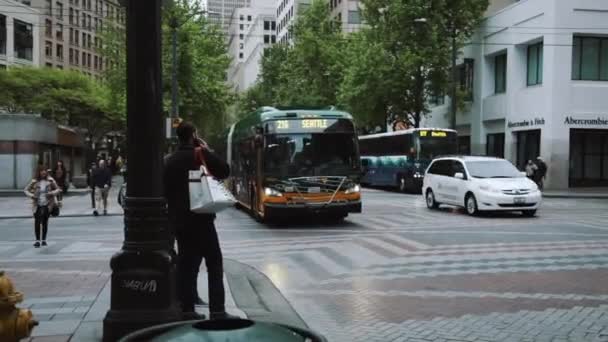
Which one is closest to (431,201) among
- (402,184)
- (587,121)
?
(402,184)

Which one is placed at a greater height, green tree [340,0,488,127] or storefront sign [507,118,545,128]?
green tree [340,0,488,127]

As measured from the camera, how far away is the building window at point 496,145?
3896cm

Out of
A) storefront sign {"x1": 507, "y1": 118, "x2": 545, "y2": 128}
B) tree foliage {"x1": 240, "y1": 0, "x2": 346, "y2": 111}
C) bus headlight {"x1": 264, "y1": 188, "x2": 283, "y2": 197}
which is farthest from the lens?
tree foliage {"x1": 240, "y1": 0, "x2": 346, "y2": 111}

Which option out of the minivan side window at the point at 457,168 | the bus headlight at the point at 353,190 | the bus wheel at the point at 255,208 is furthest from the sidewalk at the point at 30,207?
the minivan side window at the point at 457,168

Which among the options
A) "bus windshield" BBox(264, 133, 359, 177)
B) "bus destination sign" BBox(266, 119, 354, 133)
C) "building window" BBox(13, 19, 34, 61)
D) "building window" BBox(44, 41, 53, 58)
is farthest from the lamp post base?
"building window" BBox(44, 41, 53, 58)

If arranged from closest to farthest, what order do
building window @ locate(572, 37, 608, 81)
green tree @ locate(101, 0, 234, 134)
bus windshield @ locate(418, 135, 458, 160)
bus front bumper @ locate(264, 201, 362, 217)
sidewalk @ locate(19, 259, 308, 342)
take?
sidewalk @ locate(19, 259, 308, 342) → bus front bumper @ locate(264, 201, 362, 217) → bus windshield @ locate(418, 135, 458, 160) → building window @ locate(572, 37, 608, 81) → green tree @ locate(101, 0, 234, 134)

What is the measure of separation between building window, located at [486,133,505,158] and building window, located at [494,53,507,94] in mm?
2680

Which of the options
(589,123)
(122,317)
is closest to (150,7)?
(122,317)

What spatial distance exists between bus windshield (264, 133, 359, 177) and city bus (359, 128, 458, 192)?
15.9 m

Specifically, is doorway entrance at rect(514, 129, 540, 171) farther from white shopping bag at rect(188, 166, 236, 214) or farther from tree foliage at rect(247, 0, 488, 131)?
white shopping bag at rect(188, 166, 236, 214)

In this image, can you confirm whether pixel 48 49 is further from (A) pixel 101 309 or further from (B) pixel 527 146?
(A) pixel 101 309

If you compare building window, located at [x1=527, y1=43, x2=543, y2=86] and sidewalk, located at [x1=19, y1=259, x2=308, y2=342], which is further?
building window, located at [x1=527, y1=43, x2=543, y2=86]

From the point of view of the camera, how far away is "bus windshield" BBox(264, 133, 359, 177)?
15906 millimetres

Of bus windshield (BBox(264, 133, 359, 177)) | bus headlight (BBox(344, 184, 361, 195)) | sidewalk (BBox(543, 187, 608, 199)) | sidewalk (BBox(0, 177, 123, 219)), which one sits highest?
bus windshield (BBox(264, 133, 359, 177))
